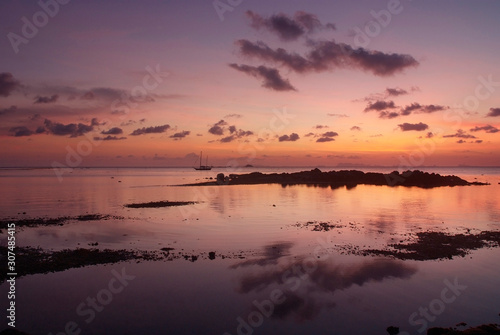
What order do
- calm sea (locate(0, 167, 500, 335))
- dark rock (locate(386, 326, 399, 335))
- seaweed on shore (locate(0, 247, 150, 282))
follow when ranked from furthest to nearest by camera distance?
seaweed on shore (locate(0, 247, 150, 282))
calm sea (locate(0, 167, 500, 335))
dark rock (locate(386, 326, 399, 335))

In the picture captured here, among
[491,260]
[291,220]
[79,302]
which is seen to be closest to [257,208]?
[291,220]

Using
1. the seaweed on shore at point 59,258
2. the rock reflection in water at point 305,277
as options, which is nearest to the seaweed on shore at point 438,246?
the rock reflection in water at point 305,277

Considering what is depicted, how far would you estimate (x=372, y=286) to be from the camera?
63.2ft

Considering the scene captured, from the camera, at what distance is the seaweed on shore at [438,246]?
80.5 ft

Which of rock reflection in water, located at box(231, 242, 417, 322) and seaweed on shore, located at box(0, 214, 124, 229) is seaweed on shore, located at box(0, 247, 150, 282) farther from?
seaweed on shore, located at box(0, 214, 124, 229)

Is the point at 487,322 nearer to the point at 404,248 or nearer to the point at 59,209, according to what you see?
the point at 404,248

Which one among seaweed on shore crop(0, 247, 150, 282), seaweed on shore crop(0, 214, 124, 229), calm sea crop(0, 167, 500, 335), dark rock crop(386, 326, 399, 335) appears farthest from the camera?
seaweed on shore crop(0, 214, 124, 229)

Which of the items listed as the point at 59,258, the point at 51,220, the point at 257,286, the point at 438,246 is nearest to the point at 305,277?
the point at 257,286

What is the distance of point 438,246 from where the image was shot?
2661cm

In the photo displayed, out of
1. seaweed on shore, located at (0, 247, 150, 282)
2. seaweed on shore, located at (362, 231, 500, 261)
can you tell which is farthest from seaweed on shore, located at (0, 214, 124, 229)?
seaweed on shore, located at (362, 231, 500, 261)

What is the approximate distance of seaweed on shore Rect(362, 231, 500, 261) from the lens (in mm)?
24547

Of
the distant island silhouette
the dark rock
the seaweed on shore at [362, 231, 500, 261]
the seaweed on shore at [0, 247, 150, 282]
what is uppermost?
the distant island silhouette

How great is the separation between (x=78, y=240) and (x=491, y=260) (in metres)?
30.6

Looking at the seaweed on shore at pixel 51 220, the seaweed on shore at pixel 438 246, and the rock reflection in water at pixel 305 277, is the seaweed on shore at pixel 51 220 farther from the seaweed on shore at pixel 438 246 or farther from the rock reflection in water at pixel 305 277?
the seaweed on shore at pixel 438 246
